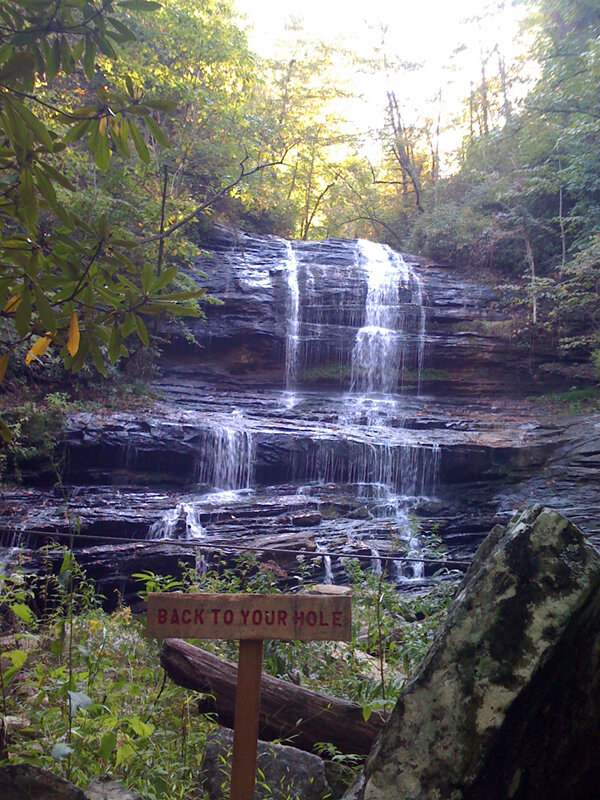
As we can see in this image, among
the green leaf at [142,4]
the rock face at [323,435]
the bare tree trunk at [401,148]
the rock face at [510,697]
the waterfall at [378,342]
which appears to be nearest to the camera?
the rock face at [510,697]

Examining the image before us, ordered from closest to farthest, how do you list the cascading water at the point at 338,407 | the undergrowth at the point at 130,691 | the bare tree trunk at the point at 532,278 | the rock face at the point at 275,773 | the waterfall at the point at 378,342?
the undergrowth at the point at 130,691 < the rock face at the point at 275,773 < the cascading water at the point at 338,407 < the bare tree trunk at the point at 532,278 < the waterfall at the point at 378,342

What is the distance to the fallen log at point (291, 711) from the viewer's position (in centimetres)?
266

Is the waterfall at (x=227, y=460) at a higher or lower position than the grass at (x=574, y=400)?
lower

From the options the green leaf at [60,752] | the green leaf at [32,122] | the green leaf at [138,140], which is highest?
the green leaf at [138,140]

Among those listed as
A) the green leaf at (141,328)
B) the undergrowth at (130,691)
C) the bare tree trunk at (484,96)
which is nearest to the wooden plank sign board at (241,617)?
the undergrowth at (130,691)

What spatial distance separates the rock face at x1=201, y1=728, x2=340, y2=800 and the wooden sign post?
0.51 m

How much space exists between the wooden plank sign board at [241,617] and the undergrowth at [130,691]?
1.09 ft

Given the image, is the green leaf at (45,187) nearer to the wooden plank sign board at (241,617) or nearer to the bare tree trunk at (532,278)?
the wooden plank sign board at (241,617)

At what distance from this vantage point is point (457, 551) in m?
9.21

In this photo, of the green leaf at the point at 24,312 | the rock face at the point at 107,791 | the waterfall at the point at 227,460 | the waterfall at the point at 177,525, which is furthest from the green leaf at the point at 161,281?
the waterfall at the point at 227,460

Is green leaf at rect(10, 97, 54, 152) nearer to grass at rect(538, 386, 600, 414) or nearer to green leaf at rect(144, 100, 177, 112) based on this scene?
green leaf at rect(144, 100, 177, 112)

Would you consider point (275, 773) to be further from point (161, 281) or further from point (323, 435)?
point (323, 435)

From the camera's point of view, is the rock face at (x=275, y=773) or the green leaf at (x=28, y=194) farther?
the rock face at (x=275, y=773)

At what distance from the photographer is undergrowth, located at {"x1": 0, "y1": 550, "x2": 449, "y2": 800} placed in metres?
2.19
